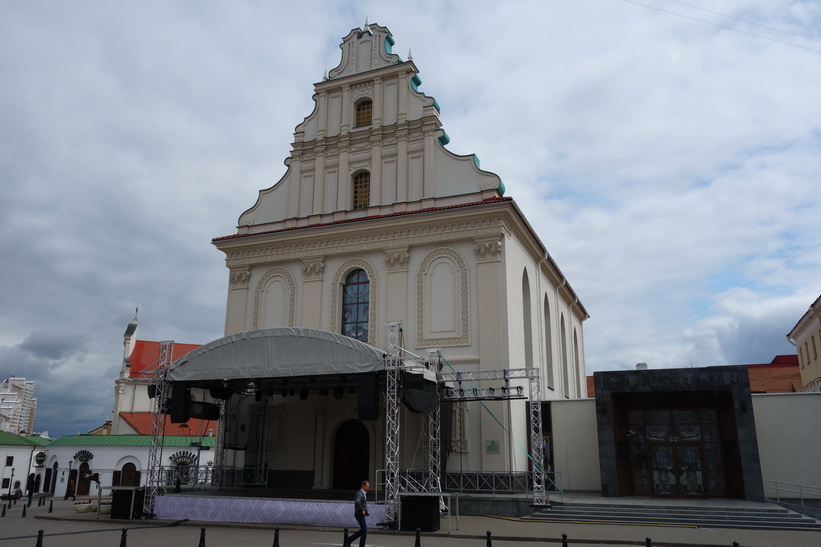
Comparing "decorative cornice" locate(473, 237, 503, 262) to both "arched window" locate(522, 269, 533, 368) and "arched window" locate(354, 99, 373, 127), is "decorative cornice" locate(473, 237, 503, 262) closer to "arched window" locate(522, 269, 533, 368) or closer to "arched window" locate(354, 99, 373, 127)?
"arched window" locate(522, 269, 533, 368)

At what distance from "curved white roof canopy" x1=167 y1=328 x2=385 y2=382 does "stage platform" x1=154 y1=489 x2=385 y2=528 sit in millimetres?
3786

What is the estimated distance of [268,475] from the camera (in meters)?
25.8

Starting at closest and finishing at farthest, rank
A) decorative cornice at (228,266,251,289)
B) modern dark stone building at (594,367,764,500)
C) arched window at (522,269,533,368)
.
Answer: modern dark stone building at (594,367,764,500), arched window at (522,269,533,368), decorative cornice at (228,266,251,289)

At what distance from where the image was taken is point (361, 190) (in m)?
28.6

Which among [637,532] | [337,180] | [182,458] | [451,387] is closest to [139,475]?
[182,458]

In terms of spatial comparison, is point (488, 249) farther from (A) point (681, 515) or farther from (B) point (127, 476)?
(B) point (127, 476)

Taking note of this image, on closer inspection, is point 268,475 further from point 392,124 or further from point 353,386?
point 392,124

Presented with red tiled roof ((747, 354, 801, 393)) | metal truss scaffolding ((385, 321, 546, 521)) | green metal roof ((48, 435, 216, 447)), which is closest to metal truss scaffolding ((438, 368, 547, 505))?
metal truss scaffolding ((385, 321, 546, 521))

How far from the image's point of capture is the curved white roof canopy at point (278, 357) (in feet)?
64.7

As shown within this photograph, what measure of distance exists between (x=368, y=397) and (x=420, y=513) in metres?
3.71

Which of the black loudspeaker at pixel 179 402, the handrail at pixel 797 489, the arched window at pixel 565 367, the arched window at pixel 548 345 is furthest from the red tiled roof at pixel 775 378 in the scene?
the black loudspeaker at pixel 179 402

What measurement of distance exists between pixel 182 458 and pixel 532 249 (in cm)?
3279

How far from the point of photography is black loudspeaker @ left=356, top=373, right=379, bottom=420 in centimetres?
1930

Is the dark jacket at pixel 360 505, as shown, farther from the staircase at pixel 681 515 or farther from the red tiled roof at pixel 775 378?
the red tiled roof at pixel 775 378
